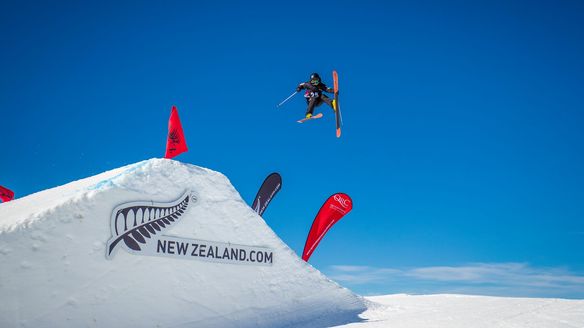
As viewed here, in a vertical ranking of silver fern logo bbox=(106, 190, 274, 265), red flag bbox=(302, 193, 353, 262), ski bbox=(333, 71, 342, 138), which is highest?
ski bbox=(333, 71, 342, 138)

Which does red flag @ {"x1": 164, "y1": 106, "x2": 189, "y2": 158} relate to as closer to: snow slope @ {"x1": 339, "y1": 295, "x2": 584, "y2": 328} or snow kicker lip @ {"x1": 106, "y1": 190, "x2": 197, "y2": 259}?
snow kicker lip @ {"x1": 106, "y1": 190, "x2": 197, "y2": 259}

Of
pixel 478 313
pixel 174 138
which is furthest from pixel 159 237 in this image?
pixel 478 313

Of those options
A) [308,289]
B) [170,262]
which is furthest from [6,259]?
[308,289]

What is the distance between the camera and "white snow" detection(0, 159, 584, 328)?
4.65 m

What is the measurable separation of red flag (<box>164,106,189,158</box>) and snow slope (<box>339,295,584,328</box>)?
424cm

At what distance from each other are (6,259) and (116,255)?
3.97 feet

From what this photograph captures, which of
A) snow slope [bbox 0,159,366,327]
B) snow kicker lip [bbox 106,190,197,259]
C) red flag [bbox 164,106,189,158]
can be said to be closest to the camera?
snow slope [bbox 0,159,366,327]

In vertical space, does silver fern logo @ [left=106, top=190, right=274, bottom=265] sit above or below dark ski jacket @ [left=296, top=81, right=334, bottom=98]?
below

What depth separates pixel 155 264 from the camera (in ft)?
17.9

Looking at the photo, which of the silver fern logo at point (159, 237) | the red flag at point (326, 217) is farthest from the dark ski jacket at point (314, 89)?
the silver fern logo at point (159, 237)

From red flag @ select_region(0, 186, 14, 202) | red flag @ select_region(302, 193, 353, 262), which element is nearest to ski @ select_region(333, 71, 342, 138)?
red flag @ select_region(302, 193, 353, 262)

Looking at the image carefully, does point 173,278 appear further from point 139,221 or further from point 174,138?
point 174,138

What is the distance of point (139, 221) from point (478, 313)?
18.7 ft

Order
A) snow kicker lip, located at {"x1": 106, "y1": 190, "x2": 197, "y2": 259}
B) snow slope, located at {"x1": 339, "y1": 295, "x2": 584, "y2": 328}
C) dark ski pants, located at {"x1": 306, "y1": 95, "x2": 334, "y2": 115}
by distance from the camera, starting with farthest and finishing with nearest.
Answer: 1. dark ski pants, located at {"x1": 306, "y1": 95, "x2": 334, "y2": 115}
2. snow slope, located at {"x1": 339, "y1": 295, "x2": 584, "y2": 328}
3. snow kicker lip, located at {"x1": 106, "y1": 190, "x2": 197, "y2": 259}
